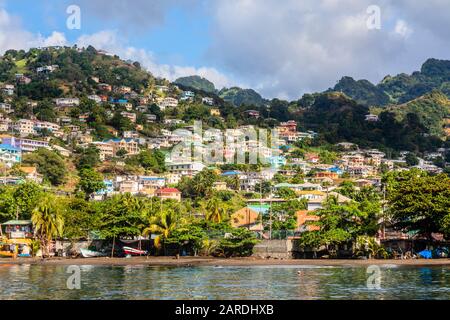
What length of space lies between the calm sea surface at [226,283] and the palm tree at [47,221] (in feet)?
31.6

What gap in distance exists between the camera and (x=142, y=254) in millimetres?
59438

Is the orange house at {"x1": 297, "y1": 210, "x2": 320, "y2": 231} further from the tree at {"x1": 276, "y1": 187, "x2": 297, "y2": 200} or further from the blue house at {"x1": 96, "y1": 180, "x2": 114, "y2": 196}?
the blue house at {"x1": 96, "y1": 180, "x2": 114, "y2": 196}

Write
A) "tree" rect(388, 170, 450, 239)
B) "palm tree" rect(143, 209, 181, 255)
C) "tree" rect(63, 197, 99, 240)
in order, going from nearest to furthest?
"tree" rect(388, 170, 450, 239)
"palm tree" rect(143, 209, 181, 255)
"tree" rect(63, 197, 99, 240)

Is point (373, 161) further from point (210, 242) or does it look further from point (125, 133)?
point (210, 242)

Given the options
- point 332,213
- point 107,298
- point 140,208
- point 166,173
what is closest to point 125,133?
point 166,173

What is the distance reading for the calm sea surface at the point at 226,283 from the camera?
31828mm

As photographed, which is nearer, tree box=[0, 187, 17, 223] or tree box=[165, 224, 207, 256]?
tree box=[165, 224, 207, 256]

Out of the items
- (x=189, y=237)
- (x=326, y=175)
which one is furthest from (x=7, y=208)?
(x=326, y=175)

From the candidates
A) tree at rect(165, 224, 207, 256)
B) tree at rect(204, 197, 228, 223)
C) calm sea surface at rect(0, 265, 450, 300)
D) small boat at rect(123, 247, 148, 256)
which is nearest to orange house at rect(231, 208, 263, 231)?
tree at rect(204, 197, 228, 223)

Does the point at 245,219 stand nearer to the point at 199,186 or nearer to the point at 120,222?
the point at 120,222

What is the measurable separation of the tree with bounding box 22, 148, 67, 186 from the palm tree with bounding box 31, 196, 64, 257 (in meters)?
50.9

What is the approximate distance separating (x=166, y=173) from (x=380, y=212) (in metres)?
81.6

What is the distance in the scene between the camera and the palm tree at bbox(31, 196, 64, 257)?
192 ft

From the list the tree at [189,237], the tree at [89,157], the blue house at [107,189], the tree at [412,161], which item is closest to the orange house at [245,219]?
the tree at [189,237]
